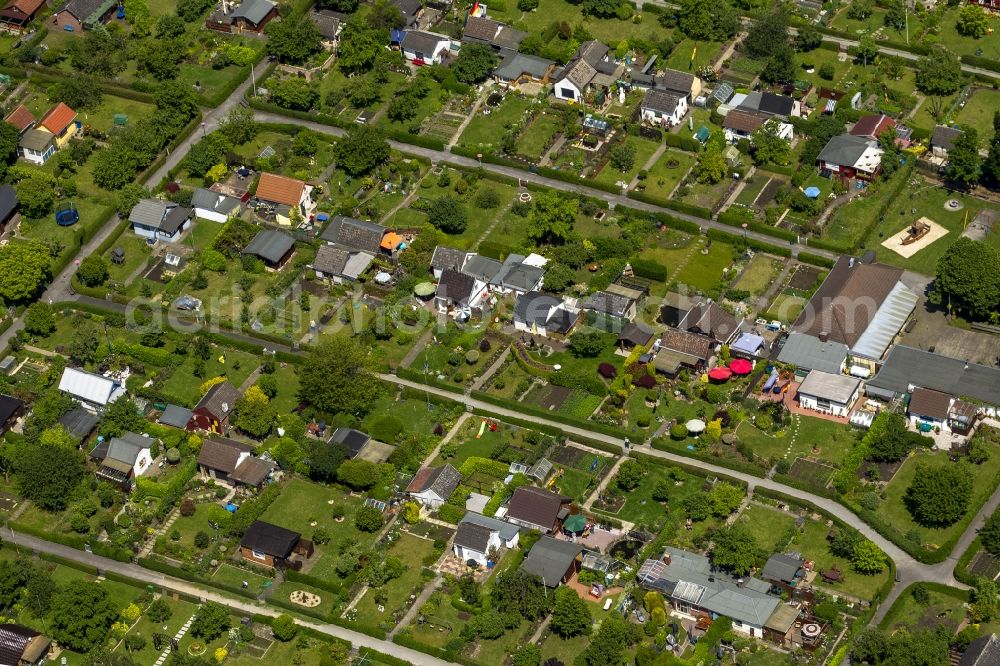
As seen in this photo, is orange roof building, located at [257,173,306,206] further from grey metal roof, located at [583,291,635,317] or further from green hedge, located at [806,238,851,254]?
green hedge, located at [806,238,851,254]

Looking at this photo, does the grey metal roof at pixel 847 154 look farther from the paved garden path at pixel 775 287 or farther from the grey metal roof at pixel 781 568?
the grey metal roof at pixel 781 568

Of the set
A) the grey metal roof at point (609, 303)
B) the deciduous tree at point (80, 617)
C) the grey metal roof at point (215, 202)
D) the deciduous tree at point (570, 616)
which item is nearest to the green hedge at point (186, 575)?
the deciduous tree at point (80, 617)

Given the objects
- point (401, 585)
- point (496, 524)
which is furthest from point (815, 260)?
point (401, 585)

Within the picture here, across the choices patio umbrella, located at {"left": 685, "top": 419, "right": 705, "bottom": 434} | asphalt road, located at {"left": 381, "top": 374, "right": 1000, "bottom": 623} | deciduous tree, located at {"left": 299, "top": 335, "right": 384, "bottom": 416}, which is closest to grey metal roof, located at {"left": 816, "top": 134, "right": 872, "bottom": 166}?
patio umbrella, located at {"left": 685, "top": 419, "right": 705, "bottom": 434}

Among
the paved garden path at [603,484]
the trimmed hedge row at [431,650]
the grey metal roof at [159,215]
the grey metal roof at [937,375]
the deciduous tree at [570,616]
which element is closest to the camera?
the trimmed hedge row at [431,650]

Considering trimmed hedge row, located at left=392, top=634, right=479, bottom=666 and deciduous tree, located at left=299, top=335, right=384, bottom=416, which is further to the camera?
deciduous tree, located at left=299, top=335, right=384, bottom=416

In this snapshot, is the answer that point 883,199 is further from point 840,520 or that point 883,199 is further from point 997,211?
point 840,520
